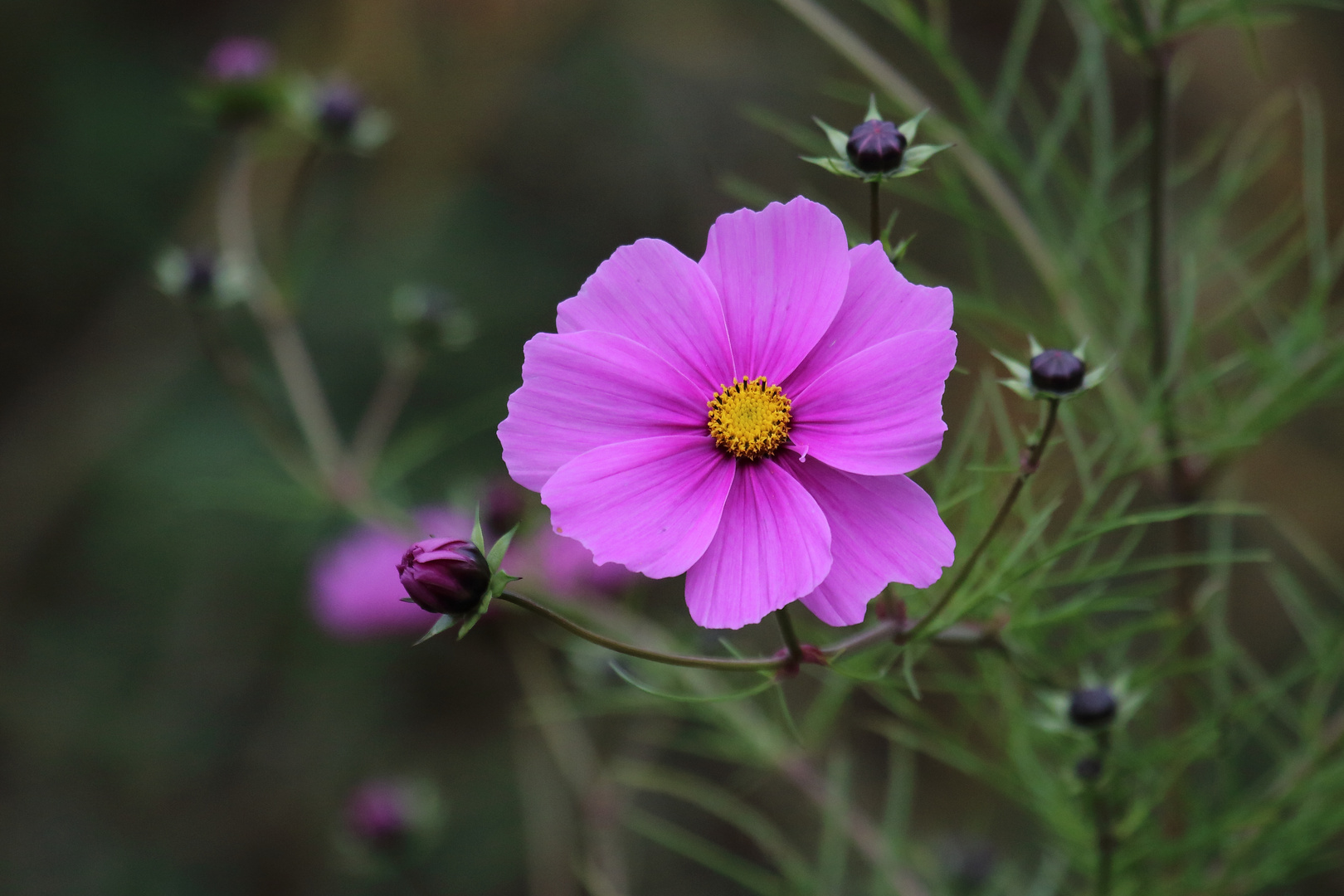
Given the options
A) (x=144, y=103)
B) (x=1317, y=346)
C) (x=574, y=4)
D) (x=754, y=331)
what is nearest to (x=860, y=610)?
(x=754, y=331)

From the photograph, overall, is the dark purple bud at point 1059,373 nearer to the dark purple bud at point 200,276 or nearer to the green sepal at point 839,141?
the green sepal at point 839,141

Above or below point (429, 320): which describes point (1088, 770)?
below

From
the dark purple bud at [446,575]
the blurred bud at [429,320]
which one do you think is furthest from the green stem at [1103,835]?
the blurred bud at [429,320]

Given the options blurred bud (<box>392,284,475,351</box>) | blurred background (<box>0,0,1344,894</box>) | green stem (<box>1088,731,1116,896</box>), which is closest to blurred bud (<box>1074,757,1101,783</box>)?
green stem (<box>1088,731,1116,896</box>)

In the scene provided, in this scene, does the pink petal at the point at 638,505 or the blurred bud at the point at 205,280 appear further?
the blurred bud at the point at 205,280

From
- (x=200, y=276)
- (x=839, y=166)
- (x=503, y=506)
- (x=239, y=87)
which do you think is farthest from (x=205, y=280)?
(x=839, y=166)

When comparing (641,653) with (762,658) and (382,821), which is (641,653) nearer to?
(762,658)
